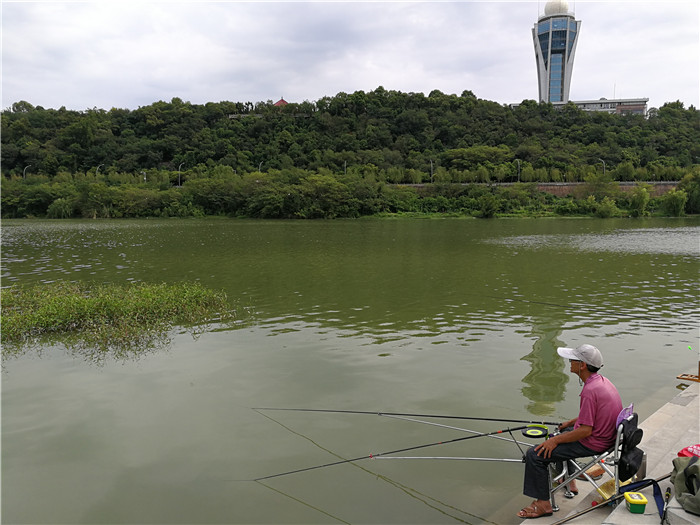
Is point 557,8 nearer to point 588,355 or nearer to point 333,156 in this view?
point 333,156

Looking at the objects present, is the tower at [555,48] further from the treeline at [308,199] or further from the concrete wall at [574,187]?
the treeline at [308,199]

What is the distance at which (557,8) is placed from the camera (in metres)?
122

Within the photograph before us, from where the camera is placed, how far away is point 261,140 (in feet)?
308

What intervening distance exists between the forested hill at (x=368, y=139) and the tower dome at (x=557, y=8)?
39039 millimetres

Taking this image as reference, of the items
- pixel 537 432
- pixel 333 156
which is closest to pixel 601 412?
pixel 537 432

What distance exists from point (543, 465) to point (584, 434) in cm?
38

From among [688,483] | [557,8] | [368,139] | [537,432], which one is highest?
[557,8]

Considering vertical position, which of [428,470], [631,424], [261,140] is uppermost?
[261,140]

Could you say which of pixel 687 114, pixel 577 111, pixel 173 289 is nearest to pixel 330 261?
pixel 173 289

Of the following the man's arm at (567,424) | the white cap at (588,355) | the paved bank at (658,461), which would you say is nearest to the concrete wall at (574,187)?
the paved bank at (658,461)

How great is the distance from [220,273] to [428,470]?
12.6m

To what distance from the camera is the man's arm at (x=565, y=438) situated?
11.5 ft

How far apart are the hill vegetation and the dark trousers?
5552 centimetres

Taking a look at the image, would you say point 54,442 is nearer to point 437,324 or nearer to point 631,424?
point 631,424
